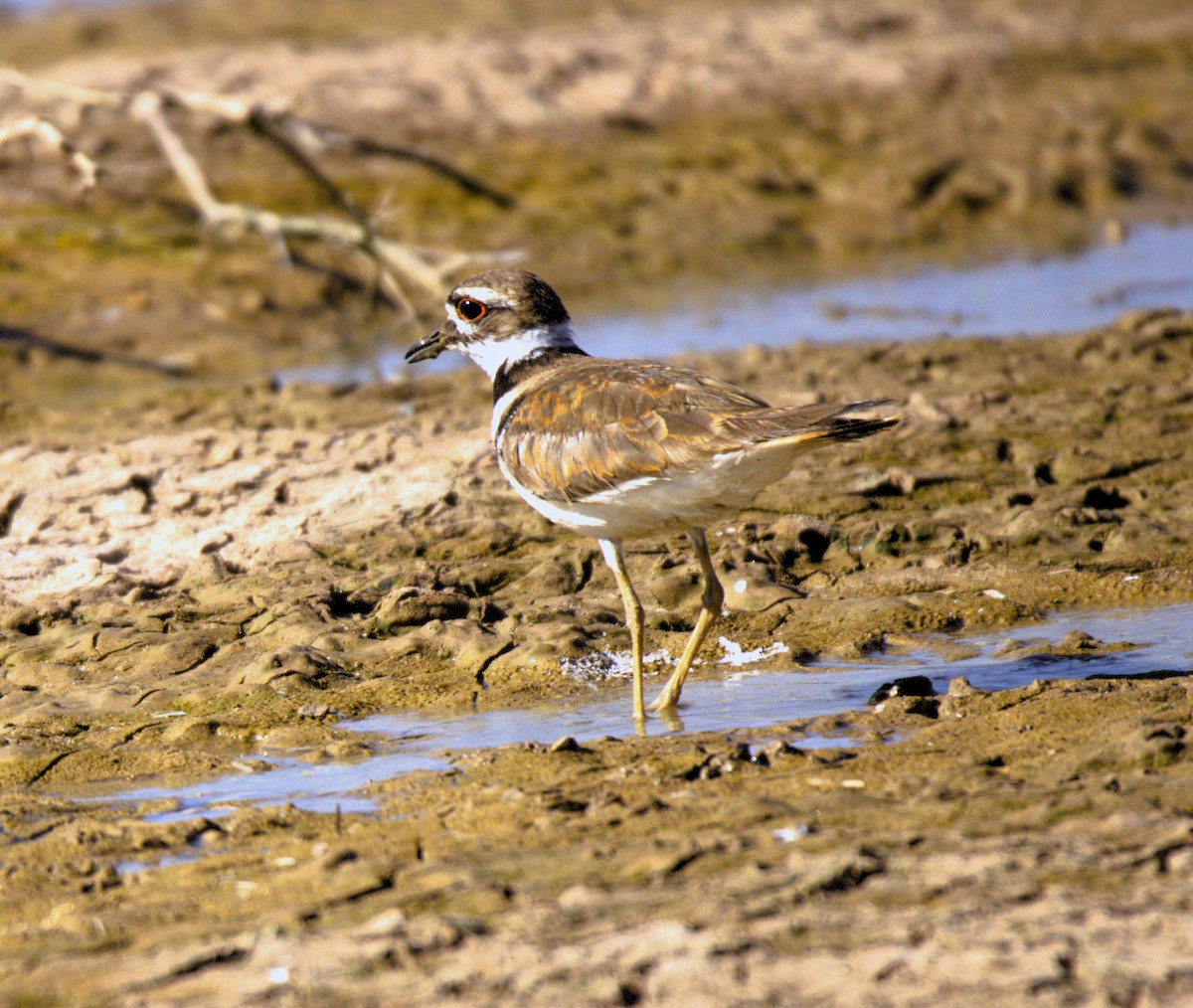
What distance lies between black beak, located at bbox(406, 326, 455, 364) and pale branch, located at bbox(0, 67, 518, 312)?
175 inches

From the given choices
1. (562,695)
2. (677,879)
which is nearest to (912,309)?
(562,695)

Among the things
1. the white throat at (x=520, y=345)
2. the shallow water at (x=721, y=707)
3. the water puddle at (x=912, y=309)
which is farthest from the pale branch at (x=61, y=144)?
the shallow water at (x=721, y=707)

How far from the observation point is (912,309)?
1359 centimetres

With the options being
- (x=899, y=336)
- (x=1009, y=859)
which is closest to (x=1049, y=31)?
(x=899, y=336)

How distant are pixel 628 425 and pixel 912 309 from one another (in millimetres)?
7779

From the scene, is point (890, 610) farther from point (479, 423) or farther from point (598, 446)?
point (479, 423)

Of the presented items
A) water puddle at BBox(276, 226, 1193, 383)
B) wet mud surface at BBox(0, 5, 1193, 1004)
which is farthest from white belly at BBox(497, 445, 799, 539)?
water puddle at BBox(276, 226, 1193, 383)

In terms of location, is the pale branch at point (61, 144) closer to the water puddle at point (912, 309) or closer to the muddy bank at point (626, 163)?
the muddy bank at point (626, 163)

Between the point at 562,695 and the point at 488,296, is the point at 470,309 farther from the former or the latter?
the point at 562,695

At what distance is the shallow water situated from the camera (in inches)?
224

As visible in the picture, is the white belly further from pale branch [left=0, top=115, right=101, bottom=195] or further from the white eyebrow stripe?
pale branch [left=0, top=115, right=101, bottom=195]

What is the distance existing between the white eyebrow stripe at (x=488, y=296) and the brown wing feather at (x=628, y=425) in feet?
2.15

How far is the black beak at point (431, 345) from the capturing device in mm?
7812

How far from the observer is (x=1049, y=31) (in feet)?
68.9
